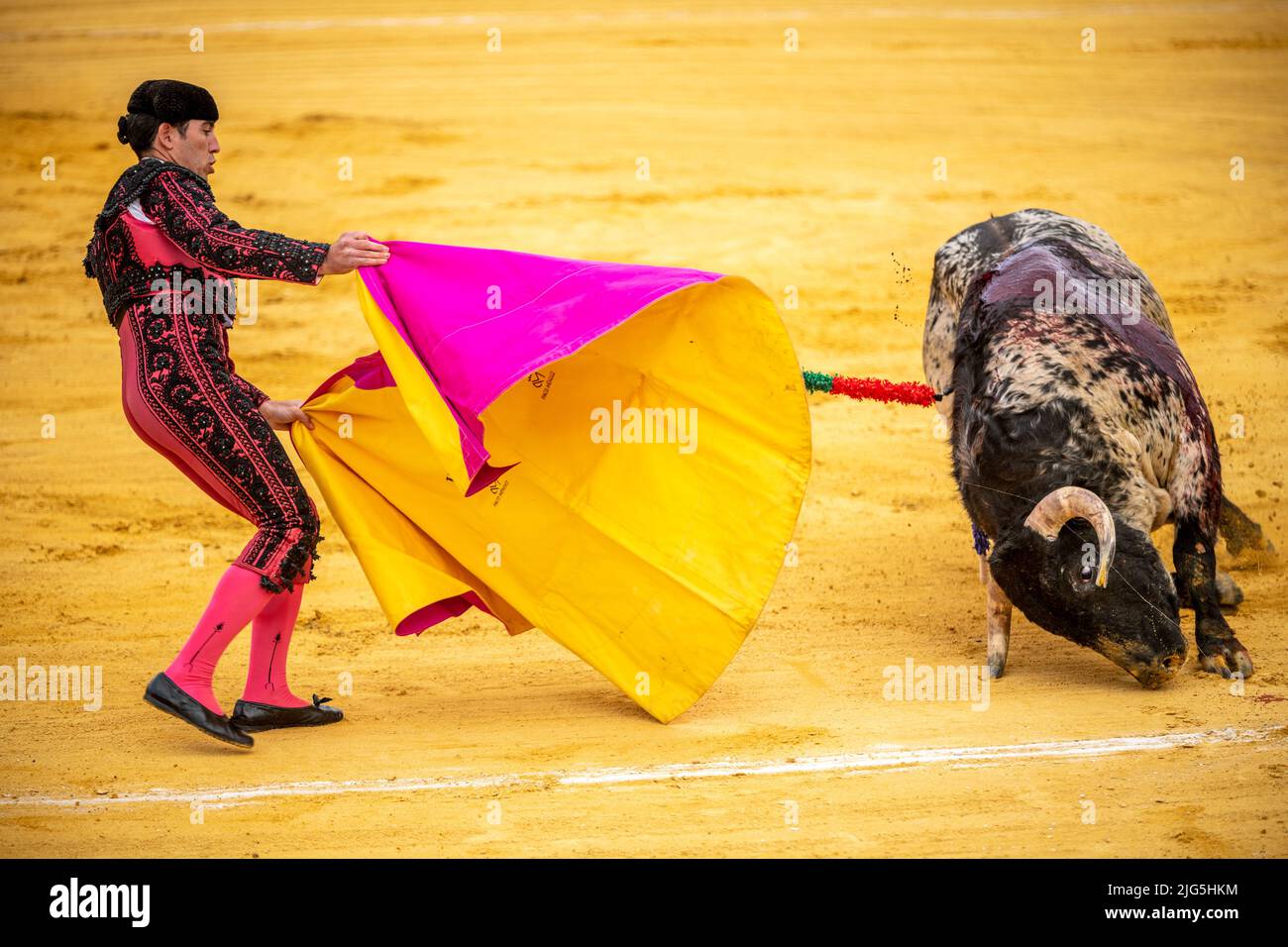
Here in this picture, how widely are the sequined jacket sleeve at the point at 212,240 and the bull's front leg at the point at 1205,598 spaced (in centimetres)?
356

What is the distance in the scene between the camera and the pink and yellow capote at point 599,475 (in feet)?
18.1

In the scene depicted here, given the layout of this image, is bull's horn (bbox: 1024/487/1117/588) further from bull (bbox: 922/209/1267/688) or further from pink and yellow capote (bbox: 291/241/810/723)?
pink and yellow capote (bbox: 291/241/810/723)

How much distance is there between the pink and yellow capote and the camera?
5523 millimetres

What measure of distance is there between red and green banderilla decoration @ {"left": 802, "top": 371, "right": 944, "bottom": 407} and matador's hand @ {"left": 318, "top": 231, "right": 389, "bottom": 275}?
1.87 meters

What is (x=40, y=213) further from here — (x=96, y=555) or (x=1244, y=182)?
(x=1244, y=182)

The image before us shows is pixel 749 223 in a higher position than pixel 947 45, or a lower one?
lower

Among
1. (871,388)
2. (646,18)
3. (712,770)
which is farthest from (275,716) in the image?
(646,18)

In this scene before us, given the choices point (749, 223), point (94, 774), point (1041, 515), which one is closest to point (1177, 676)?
point (1041, 515)

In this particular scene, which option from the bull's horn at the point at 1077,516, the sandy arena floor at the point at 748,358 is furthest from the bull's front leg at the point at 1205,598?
the bull's horn at the point at 1077,516

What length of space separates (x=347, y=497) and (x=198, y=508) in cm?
380

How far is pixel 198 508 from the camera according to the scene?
29.9ft

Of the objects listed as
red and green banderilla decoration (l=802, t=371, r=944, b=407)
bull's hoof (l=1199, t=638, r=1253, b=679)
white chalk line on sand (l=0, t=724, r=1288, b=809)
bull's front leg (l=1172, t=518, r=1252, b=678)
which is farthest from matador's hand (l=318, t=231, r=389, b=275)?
bull's hoof (l=1199, t=638, r=1253, b=679)

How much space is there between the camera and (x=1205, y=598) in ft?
19.6

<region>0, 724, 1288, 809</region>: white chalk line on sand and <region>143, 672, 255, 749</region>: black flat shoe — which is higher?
<region>143, 672, 255, 749</region>: black flat shoe
